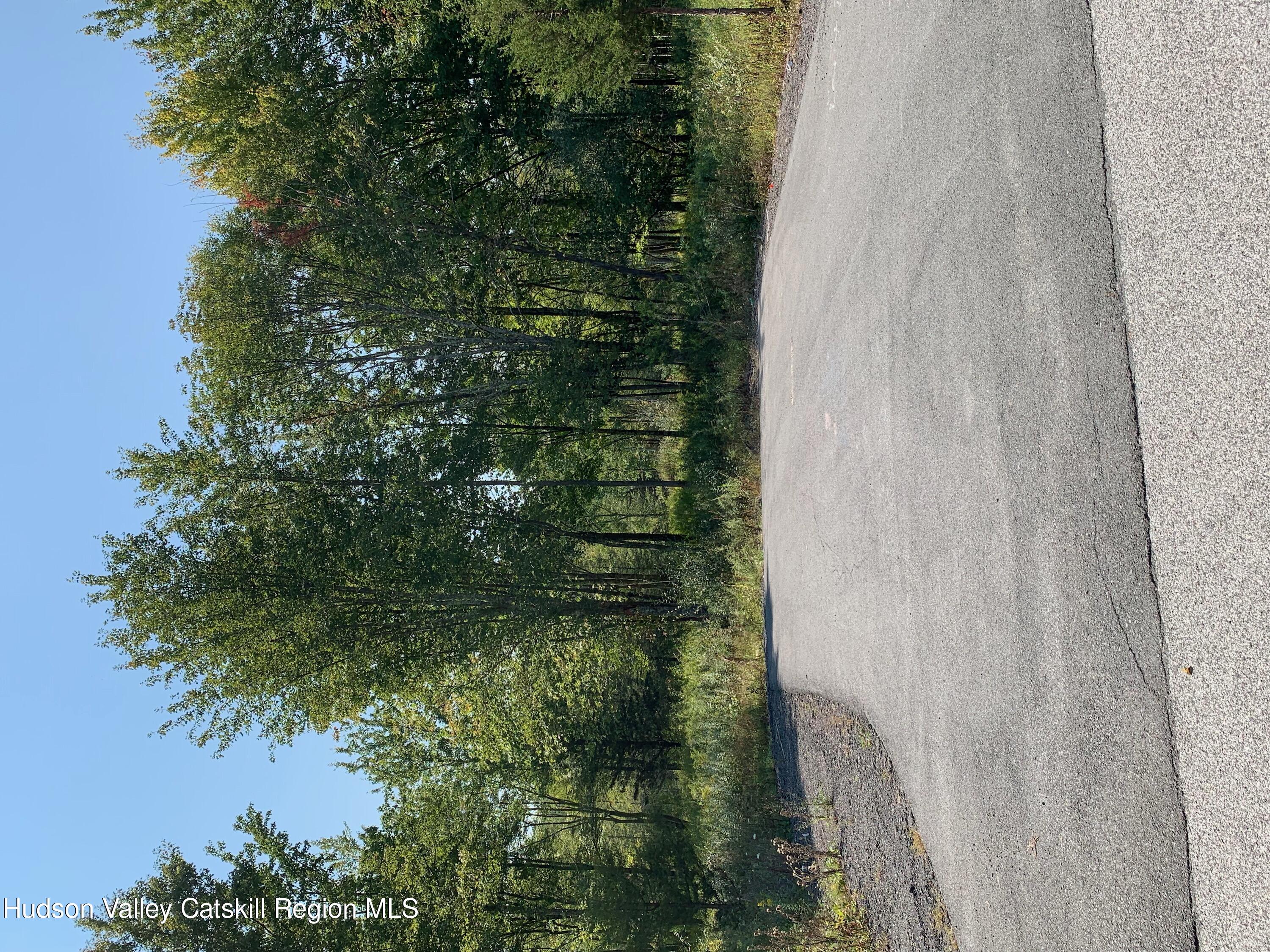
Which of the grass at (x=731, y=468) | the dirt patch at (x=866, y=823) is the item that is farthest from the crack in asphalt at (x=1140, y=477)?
the grass at (x=731, y=468)

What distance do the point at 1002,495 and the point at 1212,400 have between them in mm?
1805

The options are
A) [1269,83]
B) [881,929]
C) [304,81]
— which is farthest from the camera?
[304,81]

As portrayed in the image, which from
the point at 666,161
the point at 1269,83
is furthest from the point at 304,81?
the point at 1269,83

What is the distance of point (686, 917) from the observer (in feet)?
60.7

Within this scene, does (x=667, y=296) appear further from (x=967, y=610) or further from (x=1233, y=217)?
(x=1233, y=217)

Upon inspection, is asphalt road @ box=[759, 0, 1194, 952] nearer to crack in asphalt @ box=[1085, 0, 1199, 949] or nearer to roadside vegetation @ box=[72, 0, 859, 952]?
crack in asphalt @ box=[1085, 0, 1199, 949]

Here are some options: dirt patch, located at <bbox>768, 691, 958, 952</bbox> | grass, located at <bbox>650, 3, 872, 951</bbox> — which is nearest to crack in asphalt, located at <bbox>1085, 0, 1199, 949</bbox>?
dirt patch, located at <bbox>768, 691, 958, 952</bbox>

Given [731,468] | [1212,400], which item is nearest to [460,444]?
[731,468]

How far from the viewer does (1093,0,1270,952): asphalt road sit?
3891mm

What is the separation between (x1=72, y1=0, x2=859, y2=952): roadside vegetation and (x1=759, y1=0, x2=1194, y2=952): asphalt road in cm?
620

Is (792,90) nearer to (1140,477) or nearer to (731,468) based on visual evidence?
(731,468)

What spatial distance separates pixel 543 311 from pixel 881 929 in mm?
16530

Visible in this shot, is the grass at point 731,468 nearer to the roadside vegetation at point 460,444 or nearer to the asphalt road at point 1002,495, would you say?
the roadside vegetation at point 460,444

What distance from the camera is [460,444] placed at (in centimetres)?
2141
